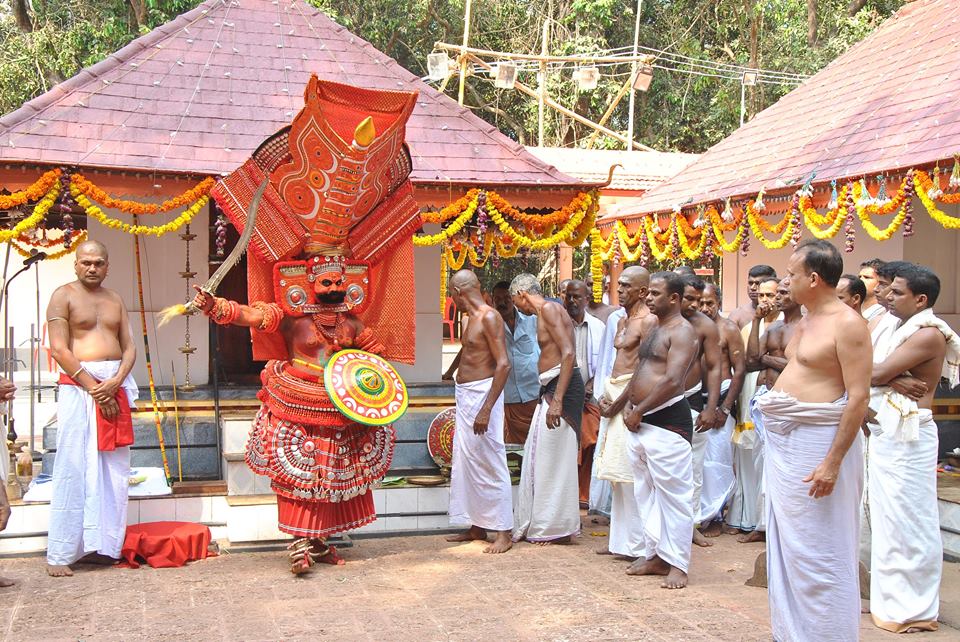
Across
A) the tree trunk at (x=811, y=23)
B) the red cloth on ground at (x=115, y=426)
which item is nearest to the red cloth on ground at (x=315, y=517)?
the red cloth on ground at (x=115, y=426)

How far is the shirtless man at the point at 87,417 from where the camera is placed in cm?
626

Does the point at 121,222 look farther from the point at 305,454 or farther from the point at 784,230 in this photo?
the point at 784,230

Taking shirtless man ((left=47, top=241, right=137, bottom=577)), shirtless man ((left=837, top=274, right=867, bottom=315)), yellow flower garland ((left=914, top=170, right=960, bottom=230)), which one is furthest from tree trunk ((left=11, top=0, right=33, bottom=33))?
shirtless man ((left=837, top=274, right=867, bottom=315))

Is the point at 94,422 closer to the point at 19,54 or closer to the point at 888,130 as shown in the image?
the point at 888,130

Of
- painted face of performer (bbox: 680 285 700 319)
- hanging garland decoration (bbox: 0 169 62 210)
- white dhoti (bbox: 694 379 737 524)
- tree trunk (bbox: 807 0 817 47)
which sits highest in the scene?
tree trunk (bbox: 807 0 817 47)

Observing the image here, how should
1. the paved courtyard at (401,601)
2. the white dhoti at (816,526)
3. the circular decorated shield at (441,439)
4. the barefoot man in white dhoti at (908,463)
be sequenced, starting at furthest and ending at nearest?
the circular decorated shield at (441,439) < the barefoot man in white dhoti at (908,463) < the paved courtyard at (401,601) < the white dhoti at (816,526)

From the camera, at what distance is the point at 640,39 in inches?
990

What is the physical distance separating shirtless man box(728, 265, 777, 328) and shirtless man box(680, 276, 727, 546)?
2.15ft

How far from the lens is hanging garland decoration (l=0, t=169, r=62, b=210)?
279 inches

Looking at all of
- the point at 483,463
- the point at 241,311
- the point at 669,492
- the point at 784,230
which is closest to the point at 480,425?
the point at 483,463

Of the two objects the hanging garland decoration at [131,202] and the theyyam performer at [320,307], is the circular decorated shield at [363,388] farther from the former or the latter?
the hanging garland decoration at [131,202]

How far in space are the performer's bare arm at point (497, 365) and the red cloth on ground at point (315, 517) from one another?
1.03m

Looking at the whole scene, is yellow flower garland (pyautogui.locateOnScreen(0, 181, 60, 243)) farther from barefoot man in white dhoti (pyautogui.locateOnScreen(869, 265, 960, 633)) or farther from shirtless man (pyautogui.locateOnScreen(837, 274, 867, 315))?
barefoot man in white dhoti (pyautogui.locateOnScreen(869, 265, 960, 633))

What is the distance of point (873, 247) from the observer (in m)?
10.1
